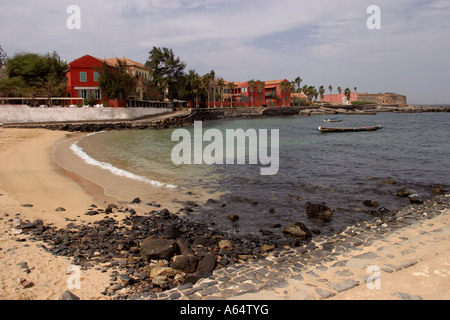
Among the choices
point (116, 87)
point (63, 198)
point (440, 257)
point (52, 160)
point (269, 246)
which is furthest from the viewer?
point (116, 87)

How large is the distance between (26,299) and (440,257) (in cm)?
832

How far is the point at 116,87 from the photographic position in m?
54.7

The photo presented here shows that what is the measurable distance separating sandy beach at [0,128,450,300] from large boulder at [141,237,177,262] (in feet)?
3.80

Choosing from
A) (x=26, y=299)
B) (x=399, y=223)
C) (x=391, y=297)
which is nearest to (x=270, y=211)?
(x=399, y=223)

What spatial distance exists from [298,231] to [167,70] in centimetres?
7925

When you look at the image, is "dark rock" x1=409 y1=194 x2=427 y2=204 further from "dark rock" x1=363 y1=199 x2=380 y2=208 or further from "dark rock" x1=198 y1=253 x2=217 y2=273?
"dark rock" x1=198 y1=253 x2=217 y2=273

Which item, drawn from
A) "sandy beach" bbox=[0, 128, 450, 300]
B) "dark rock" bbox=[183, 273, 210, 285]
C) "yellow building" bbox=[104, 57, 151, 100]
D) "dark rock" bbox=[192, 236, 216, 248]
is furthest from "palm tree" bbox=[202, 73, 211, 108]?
"dark rock" bbox=[183, 273, 210, 285]

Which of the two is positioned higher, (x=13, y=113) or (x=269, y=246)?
(x=13, y=113)

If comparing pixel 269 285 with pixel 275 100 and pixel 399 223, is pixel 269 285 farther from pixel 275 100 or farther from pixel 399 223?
pixel 275 100

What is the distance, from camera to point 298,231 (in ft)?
32.0

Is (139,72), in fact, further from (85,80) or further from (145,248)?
(145,248)

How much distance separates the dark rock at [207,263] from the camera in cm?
737

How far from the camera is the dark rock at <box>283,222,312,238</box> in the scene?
9.70 metres
